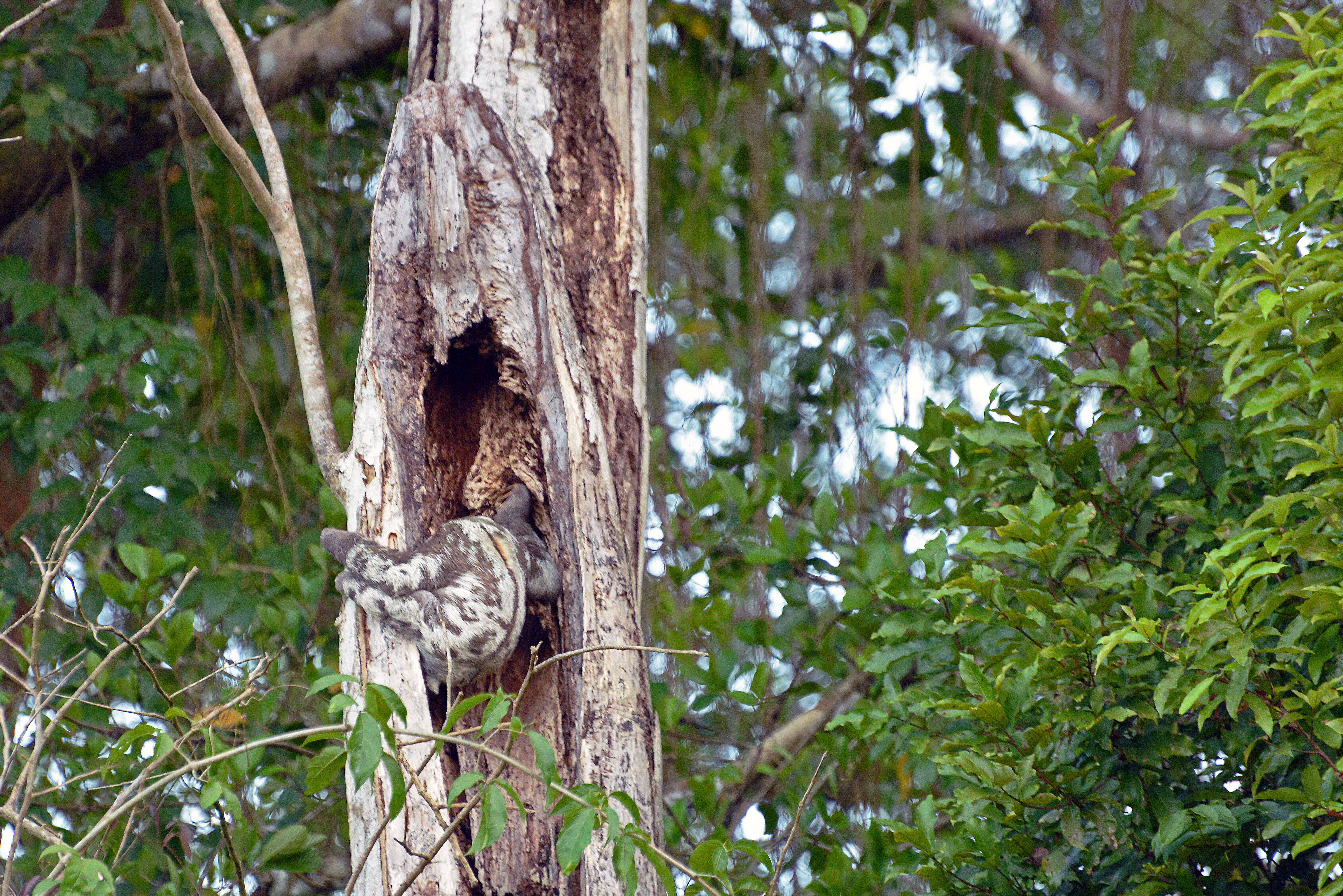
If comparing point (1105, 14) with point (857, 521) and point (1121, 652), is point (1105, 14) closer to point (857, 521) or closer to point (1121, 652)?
point (857, 521)

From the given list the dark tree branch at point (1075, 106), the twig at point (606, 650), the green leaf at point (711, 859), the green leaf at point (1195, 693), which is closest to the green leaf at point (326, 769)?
the twig at point (606, 650)

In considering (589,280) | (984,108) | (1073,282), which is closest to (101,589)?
(589,280)

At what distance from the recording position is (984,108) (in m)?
3.04

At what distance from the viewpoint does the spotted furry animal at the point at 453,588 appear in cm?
158

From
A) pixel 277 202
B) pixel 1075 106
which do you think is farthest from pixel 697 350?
pixel 277 202

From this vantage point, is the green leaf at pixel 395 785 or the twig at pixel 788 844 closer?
the green leaf at pixel 395 785

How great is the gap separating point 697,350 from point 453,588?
2743 mm

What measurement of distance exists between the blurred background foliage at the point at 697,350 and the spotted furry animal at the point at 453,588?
2.03 ft

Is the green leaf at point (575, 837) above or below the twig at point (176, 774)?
below

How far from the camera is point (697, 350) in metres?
4.23

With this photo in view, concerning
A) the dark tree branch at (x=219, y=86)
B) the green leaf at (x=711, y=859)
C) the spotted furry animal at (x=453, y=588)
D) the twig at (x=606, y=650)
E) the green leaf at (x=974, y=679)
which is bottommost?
the green leaf at (x=711, y=859)

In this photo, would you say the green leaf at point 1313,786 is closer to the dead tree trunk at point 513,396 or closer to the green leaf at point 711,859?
the green leaf at point 711,859

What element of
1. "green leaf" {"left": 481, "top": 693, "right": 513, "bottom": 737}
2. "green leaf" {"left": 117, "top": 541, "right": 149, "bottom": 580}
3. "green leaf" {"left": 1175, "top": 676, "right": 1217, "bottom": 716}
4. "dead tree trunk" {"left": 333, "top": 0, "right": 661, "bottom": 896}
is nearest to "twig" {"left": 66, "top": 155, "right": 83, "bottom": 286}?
"green leaf" {"left": 117, "top": 541, "right": 149, "bottom": 580}

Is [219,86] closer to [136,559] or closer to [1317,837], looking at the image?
[136,559]
